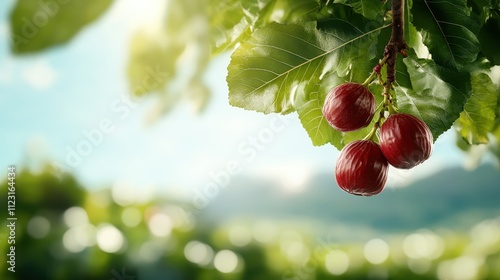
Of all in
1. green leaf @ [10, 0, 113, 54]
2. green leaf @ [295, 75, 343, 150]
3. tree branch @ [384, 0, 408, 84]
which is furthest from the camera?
green leaf @ [295, 75, 343, 150]

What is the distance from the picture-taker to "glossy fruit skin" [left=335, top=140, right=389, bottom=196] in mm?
789

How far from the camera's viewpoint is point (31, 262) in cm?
267

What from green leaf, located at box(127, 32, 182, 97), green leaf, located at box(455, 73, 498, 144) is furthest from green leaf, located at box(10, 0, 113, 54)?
green leaf, located at box(455, 73, 498, 144)

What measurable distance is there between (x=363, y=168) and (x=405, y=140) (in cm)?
7

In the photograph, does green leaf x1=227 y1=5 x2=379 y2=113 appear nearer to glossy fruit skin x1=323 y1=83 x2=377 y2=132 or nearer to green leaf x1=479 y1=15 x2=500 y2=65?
glossy fruit skin x1=323 y1=83 x2=377 y2=132

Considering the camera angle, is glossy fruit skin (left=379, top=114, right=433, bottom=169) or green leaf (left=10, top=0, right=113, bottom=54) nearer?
green leaf (left=10, top=0, right=113, bottom=54)

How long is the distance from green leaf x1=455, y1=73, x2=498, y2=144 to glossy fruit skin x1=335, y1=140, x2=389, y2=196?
191 millimetres

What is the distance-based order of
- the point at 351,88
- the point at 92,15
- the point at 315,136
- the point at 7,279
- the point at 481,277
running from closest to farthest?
the point at 92,15 → the point at 351,88 → the point at 315,136 → the point at 7,279 → the point at 481,277

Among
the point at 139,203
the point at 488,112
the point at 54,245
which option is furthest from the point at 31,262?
the point at 488,112

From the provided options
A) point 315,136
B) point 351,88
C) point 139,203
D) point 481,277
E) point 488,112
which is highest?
point 351,88

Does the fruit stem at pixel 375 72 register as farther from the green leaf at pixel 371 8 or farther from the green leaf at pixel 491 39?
the green leaf at pixel 491 39

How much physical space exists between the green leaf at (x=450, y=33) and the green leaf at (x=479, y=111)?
0.09 metres

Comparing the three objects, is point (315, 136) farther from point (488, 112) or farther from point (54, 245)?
point (54, 245)

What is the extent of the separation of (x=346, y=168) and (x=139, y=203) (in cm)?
226
